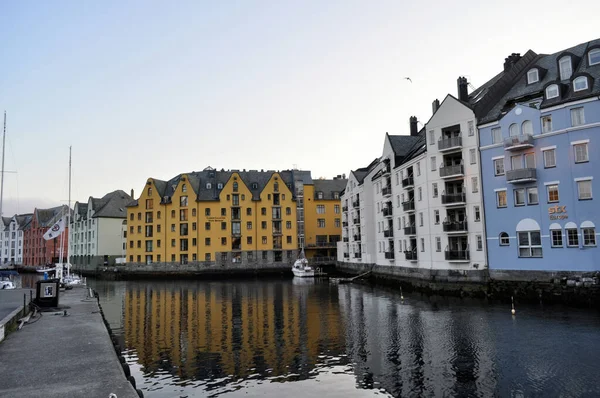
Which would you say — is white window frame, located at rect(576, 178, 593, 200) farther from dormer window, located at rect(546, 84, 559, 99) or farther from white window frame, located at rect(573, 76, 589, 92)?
dormer window, located at rect(546, 84, 559, 99)

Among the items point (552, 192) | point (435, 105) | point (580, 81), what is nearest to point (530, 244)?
point (552, 192)

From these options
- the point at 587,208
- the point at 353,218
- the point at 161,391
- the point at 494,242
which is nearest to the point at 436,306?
the point at 494,242

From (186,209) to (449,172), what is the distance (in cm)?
6611

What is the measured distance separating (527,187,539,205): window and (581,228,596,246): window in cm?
524

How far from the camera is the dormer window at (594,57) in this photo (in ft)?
142

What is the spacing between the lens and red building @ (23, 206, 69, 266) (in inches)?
5773

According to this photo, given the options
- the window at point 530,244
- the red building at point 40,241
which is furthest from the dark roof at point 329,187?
the red building at point 40,241

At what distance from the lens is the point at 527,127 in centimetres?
4462

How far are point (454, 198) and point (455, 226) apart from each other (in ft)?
10.7

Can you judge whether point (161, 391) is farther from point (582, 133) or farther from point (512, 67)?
point (512, 67)

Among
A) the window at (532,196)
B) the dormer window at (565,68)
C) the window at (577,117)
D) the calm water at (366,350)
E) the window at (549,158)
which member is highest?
the dormer window at (565,68)

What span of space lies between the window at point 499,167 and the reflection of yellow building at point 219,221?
198ft

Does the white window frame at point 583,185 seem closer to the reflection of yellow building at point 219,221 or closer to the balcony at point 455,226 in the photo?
the balcony at point 455,226

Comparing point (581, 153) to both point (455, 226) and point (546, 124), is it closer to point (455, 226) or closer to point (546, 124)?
point (546, 124)
